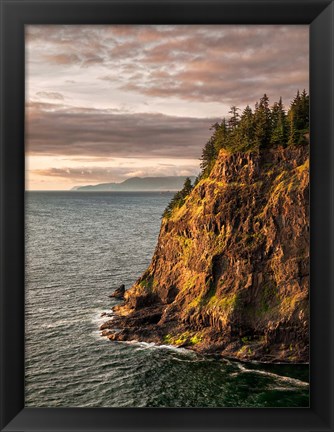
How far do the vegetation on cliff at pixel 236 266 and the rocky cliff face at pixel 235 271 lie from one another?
3.4 inches

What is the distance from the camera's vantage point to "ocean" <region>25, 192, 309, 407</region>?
18859mm

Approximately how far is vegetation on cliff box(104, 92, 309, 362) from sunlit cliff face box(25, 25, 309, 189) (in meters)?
10.7

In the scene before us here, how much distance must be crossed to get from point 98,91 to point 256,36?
522cm

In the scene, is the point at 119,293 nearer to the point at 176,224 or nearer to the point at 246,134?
the point at 176,224

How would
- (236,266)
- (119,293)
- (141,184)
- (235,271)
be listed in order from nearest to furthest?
(141,184), (235,271), (236,266), (119,293)

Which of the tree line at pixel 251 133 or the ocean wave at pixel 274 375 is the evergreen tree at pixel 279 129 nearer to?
the tree line at pixel 251 133

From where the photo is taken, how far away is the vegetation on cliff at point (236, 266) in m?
26.8

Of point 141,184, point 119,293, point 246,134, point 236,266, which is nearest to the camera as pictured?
point 141,184

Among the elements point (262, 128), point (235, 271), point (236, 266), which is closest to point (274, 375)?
point (235, 271)
